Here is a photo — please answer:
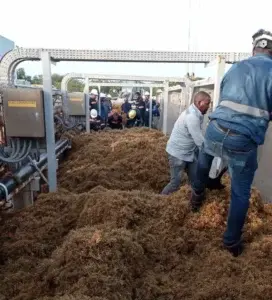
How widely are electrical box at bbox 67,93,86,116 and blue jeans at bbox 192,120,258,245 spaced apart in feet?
27.5

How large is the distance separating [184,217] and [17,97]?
101 inches

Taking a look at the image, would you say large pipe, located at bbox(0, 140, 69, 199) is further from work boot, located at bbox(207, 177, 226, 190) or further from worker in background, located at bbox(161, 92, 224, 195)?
work boot, located at bbox(207, 177, 226, 190)

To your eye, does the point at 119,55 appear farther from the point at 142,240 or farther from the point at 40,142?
the point at 142,240

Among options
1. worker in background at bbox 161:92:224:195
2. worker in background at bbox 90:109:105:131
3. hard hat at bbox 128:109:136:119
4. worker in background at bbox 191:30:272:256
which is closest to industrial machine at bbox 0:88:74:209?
worker in background at bbox 161:92:224:195

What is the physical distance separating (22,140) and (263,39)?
317 cm

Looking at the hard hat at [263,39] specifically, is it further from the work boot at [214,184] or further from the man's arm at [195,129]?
the man's arm at [195,129]

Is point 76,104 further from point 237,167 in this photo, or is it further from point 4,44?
point 4,44

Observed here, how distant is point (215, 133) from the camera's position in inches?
121

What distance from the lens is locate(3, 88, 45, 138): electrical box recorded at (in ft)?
14.6

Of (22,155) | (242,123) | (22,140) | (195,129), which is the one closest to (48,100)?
(22,140)

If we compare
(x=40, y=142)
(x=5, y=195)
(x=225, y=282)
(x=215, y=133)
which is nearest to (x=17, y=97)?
(x=40, y=142)

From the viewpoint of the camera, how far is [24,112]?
14.6ft

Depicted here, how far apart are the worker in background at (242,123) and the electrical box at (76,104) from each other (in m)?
8.33

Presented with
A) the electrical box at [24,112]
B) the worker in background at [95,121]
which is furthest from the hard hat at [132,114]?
the electrical box at [24,112]
